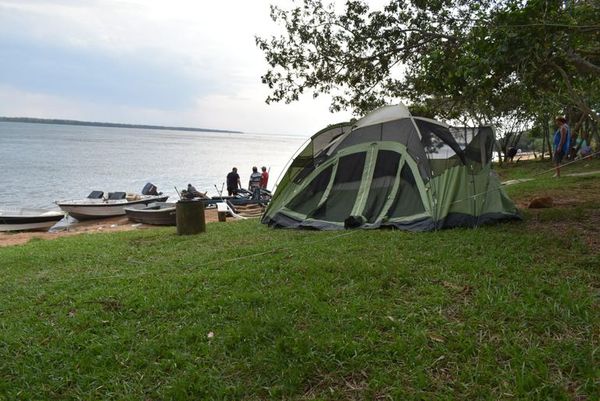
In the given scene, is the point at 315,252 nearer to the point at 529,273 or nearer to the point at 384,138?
the point at 529,273

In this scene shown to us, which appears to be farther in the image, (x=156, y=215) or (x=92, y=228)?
(x=92, y=228)

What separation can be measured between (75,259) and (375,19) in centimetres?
685

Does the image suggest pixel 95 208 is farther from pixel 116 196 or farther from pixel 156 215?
pixel 156 215

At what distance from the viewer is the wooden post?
8.75 m

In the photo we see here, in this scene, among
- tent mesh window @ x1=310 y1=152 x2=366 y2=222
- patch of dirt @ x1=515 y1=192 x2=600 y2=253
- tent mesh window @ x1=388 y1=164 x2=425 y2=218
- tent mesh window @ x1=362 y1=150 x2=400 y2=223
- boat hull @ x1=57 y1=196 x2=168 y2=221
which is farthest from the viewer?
boat hull @ x1=57 y1=196 x2=168 y2=221

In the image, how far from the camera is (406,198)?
7.12 m

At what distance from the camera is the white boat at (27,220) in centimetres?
1590

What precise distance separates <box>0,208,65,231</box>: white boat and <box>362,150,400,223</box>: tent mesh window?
13.6 m

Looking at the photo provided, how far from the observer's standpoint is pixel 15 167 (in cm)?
4353

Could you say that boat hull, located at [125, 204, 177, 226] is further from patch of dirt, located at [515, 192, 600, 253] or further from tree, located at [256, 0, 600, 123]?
patch of dirt, located at [515, 192, 600, 253]

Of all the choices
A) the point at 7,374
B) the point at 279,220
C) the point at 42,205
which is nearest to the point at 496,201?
the point at 279,220

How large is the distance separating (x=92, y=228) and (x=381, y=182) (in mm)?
12644

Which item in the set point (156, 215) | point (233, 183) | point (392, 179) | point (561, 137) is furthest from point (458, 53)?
point (233, 183)

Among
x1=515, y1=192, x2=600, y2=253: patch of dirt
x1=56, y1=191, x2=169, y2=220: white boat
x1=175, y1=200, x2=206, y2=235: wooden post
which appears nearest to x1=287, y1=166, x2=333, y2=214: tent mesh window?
x1=175, y1=200, x2=206, y2=235: wooden post
